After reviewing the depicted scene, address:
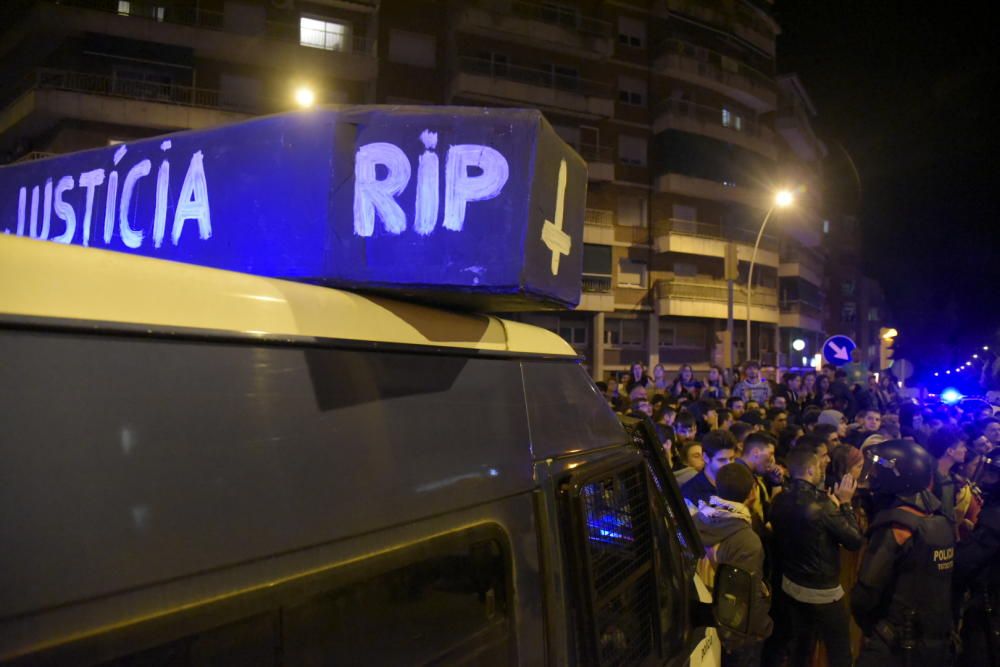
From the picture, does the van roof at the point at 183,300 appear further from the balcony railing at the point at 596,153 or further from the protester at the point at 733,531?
the balcony railing at the point at 596,153

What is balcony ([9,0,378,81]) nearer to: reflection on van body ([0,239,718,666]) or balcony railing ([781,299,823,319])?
reflection on van body ([0,239,718,666])

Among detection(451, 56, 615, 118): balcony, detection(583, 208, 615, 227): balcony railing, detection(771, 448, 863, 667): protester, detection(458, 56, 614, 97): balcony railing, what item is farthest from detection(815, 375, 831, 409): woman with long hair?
detection(458, 56, 614, 97): balcony railing

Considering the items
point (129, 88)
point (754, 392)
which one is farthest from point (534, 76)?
point (754, 392)

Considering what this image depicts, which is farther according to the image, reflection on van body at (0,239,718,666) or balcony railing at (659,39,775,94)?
balcony railing at (659,39,775,94)

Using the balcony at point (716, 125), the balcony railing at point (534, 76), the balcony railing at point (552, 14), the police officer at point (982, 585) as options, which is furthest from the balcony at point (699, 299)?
the police officer at point (982, 585)

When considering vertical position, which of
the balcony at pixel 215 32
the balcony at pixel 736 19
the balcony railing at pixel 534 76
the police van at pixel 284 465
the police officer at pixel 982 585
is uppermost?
the balcony at pixel 736 19

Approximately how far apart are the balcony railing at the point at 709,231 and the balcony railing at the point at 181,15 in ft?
58.6

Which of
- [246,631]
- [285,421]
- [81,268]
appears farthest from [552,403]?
[81,268]

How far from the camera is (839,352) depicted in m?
13.8

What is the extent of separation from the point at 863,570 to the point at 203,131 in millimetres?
4137

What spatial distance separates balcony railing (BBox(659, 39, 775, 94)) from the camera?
32469 millimetres

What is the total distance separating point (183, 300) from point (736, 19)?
41.3 meters

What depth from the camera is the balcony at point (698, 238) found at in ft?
104

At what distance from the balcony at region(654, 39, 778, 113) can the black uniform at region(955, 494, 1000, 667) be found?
31.3 m
